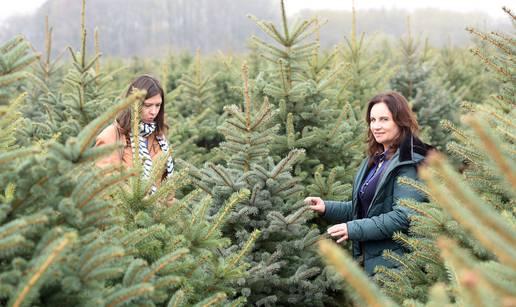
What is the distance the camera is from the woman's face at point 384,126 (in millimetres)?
3867

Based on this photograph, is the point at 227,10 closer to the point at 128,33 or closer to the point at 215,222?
the point at 128,33

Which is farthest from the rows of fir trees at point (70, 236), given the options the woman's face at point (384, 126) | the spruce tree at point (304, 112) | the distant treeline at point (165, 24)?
the distant treeline at point (165, 24)

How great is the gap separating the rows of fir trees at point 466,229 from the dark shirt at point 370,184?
0.54 metres

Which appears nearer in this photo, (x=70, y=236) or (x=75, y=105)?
(x=70, y=236)

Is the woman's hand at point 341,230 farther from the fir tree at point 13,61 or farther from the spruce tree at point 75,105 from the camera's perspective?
the spruce tree at point 75,105

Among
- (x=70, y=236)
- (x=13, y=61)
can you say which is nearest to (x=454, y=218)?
(x=70, y=236)

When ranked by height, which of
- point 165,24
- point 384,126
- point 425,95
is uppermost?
point 384,126

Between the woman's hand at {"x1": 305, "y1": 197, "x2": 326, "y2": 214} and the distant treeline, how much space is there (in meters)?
61.3

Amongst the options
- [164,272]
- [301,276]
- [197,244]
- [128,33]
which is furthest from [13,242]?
[128,33]

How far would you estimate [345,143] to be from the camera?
5367mm

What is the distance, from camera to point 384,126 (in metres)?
3.88

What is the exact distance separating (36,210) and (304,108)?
3769 mm

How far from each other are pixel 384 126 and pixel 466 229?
1365mm

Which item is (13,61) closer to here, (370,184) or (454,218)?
(454,218)
